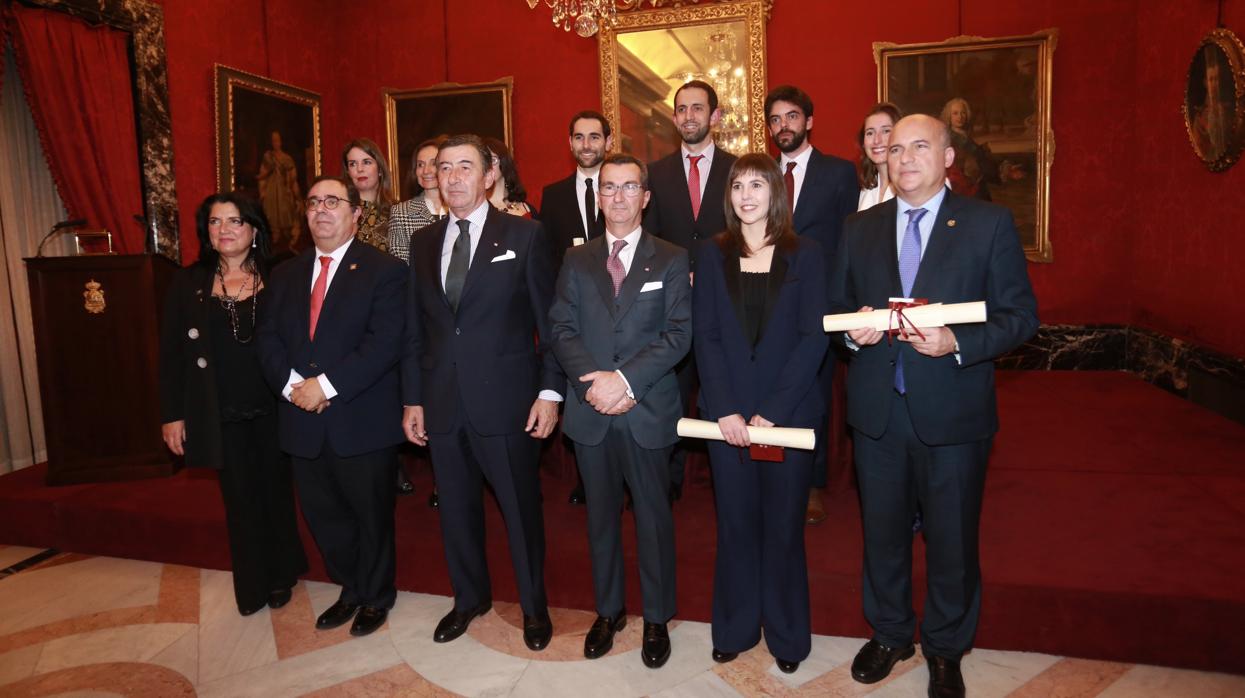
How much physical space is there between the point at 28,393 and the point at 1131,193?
352 inches

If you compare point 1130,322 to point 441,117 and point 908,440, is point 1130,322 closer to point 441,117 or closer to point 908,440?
point 908,440

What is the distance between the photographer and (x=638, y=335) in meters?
2.74

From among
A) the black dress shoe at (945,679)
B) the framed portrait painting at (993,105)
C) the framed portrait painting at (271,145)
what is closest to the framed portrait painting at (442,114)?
the framed portrait painting at (271,145)

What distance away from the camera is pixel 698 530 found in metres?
3.57

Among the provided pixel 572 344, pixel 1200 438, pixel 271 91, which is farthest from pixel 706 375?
pixel 271 91

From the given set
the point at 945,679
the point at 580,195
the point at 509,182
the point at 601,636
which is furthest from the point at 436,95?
the point at 945,679

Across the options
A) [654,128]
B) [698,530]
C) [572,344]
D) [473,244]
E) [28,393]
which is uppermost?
[654,128]

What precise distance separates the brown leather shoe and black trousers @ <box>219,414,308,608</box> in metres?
2.38

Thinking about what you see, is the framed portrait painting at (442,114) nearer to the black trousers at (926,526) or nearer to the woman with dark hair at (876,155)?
the woman with dark hair at (876,155)

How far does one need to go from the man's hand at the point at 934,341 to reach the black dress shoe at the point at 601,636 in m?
1.51

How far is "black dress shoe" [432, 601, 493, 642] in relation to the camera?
123 inches

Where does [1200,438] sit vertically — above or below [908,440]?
below

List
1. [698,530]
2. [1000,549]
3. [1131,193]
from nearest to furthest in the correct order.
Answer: [1000,549] < [698,530] < [1131,193]

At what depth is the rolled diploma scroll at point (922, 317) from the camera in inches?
87.5
